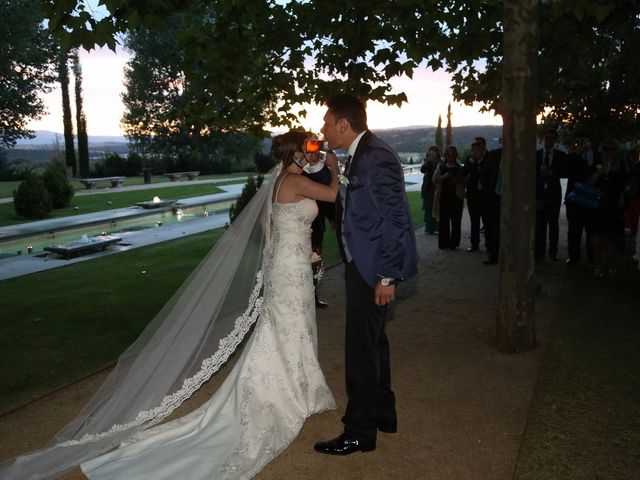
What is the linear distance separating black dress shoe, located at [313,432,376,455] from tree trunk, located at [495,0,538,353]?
2682mm

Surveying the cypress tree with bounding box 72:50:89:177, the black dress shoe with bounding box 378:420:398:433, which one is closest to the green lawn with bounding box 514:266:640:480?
the black dress shoe with bounding box 378:420:398:433

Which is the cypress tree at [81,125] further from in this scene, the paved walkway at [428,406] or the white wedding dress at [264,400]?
the white wedding dress at [264,400]

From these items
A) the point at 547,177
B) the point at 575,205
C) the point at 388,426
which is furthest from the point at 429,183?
the point at 388,426

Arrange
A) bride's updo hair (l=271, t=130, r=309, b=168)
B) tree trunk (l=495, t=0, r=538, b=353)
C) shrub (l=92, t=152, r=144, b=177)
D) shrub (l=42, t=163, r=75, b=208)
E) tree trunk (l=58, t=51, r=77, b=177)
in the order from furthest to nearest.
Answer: shrub (l=92, t=152, r=144, b=177) → tree trunk (l=58, t=51, r=77, b=177) → shrub (l=42, t=163, r=75, b=208) → tree trunk (l=495, t=0, r=538, b=353) → bride's updo hair (l=271, t=130, r=309, b=168)

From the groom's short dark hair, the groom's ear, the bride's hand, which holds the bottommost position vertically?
the bride's hand

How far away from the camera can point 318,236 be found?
24.6ft

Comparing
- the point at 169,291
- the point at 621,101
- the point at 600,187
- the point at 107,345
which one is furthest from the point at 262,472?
the point at 621,101

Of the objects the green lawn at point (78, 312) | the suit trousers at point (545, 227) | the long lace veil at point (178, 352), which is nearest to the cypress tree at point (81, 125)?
the green lawn at point (78, 312)

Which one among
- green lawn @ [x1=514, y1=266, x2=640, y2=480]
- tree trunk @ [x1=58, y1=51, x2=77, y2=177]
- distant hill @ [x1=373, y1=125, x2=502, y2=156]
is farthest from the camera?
distant hill @ [x1=373, y1=125, x2=502, y2=156]

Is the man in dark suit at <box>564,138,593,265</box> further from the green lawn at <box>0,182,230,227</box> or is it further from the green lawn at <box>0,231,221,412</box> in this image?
the green lawn at <box>0,182,230,227</box>

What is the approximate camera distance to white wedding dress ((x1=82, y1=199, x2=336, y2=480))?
374 centimetres

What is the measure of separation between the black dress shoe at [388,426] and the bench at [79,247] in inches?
424

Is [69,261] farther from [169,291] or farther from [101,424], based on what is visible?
[101,424]

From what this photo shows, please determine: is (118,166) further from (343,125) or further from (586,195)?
(343,125)
